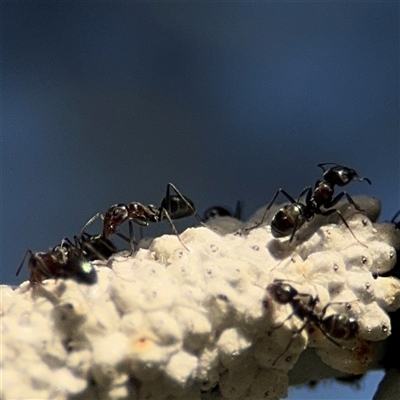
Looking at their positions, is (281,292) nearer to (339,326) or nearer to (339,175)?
(339,326)

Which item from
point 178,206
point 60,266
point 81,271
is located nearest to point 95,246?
point 178,206

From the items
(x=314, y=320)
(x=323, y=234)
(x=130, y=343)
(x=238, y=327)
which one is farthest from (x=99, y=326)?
(x=323, y=234)

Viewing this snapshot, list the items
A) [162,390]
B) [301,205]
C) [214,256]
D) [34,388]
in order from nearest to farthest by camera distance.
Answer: [34,388] → [162,390] → [214,256] → [301,205]

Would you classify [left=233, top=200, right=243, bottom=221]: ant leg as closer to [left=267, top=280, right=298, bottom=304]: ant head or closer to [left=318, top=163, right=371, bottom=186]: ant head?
[left=318, top=163, right=371, bottom=186]: ant head

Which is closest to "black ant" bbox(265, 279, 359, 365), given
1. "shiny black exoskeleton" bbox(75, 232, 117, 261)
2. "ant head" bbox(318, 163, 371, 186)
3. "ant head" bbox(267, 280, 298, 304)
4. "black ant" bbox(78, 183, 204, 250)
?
"ant head" bbox(267, 280, 298, 304)

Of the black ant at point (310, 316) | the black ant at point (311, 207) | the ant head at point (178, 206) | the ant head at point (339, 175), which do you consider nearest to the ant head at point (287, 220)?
the black ant at point (311, 207)

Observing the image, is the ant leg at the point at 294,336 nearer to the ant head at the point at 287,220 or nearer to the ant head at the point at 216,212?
the ant head at the point at 287,220

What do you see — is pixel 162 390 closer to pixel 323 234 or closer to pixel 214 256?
pixel 214 256
